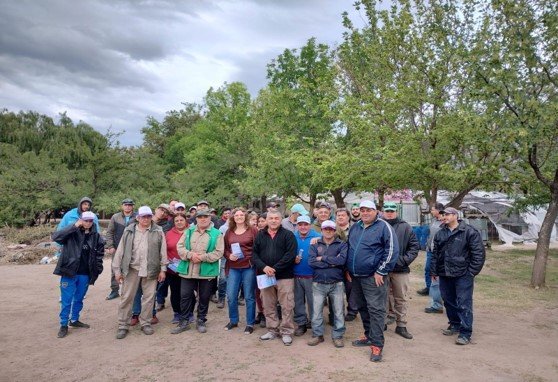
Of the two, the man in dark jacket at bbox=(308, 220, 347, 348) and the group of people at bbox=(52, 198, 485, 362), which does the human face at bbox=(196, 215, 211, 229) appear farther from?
the man in dark jacket at bbox=(308, 220, 347, 348)

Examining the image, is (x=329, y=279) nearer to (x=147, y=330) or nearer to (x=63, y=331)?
(x=147, y=330)

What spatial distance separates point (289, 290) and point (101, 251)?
298 centimetres

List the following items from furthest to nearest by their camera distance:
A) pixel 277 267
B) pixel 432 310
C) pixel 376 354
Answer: pixel 432 310
pixel 277 267
pixel 376 354

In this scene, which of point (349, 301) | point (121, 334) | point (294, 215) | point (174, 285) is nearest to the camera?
point (121, 334)

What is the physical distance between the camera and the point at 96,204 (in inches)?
683

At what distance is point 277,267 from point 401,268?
6.10 feet

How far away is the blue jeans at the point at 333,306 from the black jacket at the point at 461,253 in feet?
5.02

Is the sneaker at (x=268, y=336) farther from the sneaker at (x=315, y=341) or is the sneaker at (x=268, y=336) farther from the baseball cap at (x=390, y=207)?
the baseball cap at (x=390, y=207)

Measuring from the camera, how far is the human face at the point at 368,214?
498 centimetres

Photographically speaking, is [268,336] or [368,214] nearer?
[368,214]

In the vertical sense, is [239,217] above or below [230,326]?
above

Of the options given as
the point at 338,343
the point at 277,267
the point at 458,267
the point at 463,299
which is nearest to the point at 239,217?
the point at 277,267

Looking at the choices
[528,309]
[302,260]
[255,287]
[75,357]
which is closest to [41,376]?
[75,357]

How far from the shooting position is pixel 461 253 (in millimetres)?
5328
